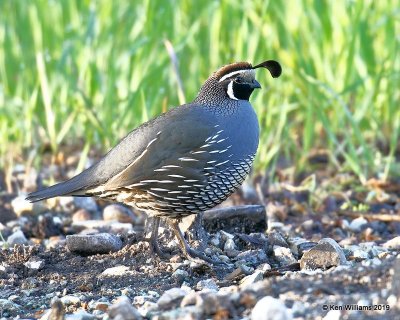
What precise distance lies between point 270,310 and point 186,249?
1651 mm

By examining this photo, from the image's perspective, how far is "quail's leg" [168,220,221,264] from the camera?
505cm

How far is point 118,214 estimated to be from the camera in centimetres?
657

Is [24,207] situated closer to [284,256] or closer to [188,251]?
[188,251]

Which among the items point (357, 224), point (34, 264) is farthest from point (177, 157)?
point (357, 224)

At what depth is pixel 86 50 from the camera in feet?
26.0

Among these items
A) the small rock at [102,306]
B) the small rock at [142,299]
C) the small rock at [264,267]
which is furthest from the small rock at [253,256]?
the small rock at [102,306]

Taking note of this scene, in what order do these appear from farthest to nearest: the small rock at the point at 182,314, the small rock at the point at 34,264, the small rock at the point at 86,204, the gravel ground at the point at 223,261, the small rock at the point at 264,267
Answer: the small rock at the point at 86,204 < the small rock at the point at 34,264 < the small rock at the point at 264,267 < the gravel ground at the point at 223,261 < the small rock at the point at 182,314

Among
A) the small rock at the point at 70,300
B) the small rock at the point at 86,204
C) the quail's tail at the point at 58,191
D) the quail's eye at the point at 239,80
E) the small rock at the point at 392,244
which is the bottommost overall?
the small rock at the point at 392,244

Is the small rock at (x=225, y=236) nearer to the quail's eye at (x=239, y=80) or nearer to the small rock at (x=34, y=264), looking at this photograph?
the quail's eye at (x=239, y=80)

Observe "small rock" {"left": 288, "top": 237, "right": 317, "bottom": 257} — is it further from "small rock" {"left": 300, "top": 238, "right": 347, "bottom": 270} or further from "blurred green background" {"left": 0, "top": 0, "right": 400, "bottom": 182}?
"blurred green background" {"left": 0, "top": 0, "right": 400, "bottom": 182}

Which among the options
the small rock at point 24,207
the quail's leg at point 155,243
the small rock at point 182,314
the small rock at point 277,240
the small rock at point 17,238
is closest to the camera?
the small rock at point 182,314

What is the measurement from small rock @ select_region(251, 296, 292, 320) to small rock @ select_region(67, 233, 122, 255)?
1740 mm

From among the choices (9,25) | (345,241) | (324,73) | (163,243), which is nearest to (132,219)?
(163,243)

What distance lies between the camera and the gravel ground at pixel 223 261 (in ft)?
12.3
